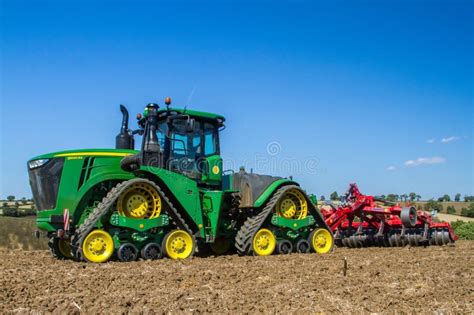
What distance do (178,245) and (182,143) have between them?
2187 mm

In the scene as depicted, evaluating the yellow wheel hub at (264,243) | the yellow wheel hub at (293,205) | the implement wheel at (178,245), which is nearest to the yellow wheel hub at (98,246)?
the implement wheel at (178,245)

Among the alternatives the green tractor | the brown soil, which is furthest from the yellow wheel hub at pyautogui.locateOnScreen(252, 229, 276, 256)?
the brown soil

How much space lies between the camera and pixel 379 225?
14.2 metres

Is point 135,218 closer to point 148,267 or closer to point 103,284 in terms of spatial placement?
point 148,267

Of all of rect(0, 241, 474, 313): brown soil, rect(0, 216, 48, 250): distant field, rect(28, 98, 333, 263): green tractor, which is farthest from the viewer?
rect(0, 216, 48, 250): distant field

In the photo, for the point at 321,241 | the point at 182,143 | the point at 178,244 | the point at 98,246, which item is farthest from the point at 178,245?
the point at 321,241

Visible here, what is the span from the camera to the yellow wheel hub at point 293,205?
11.7 m

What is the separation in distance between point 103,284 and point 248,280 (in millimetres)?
1900

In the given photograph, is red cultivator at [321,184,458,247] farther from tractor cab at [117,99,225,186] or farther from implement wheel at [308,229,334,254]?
tractor cab at [117,99,225,186]

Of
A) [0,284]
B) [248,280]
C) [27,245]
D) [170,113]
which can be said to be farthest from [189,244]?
[27,245]

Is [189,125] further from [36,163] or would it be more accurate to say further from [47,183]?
[36,163]

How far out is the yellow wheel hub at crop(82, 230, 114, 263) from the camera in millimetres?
8781

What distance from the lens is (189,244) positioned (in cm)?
1005

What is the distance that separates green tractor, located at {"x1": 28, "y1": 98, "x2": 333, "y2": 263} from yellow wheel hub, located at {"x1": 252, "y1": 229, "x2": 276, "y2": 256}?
2cm
